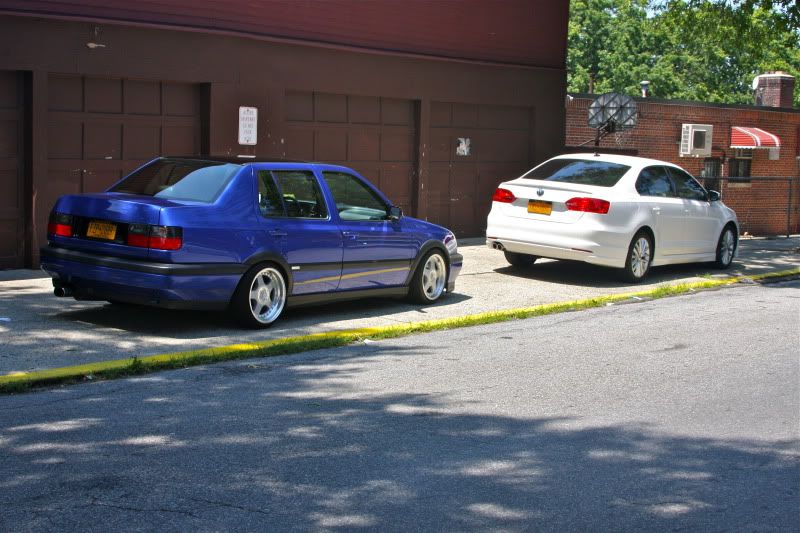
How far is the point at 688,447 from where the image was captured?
655 cm

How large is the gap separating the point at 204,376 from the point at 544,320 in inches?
179

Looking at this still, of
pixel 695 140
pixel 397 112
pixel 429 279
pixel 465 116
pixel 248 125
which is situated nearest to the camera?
pixel 429 279

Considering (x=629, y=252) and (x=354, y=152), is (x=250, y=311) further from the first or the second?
(x=354, y=152)

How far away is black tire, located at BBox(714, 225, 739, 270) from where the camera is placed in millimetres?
16453

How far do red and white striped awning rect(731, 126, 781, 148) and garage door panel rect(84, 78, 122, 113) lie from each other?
54.8 feet

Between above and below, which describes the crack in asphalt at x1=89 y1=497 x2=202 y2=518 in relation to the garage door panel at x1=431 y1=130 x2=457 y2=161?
below

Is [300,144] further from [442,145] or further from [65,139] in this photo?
→ [65,139]

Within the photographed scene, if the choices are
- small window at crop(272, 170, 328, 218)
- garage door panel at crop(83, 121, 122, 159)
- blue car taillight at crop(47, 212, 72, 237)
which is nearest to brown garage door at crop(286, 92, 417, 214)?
garage door panel at crop(83, 121, 122, 159)

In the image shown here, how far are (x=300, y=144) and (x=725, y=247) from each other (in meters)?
6.55

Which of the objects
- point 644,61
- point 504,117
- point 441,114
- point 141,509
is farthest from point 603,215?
point 644,61

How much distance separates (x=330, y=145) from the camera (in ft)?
53.6

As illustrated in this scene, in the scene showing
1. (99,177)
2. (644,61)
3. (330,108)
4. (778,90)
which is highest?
(644,61)

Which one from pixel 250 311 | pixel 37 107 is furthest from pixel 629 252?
pixel 37 107

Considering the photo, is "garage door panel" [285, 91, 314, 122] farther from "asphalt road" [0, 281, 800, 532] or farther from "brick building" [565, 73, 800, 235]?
"brick building" [565, 73, 800, 235]
